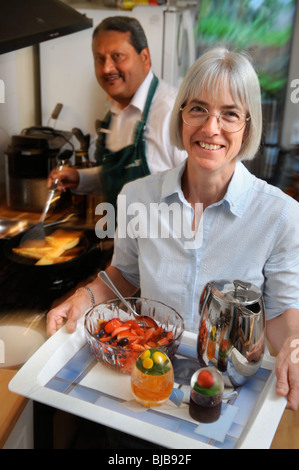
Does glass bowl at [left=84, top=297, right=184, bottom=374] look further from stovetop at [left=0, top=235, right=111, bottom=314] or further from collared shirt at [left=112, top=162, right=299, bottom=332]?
stovetop at [left=0, top=235, right=111, bottom=314]

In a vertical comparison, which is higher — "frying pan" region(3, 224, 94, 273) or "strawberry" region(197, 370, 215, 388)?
"strawberry" region(197, 370, 215, 388)

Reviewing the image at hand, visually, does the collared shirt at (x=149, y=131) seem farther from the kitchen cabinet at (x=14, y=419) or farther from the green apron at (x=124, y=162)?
the kitchen cabinet at (x=14, y=419)

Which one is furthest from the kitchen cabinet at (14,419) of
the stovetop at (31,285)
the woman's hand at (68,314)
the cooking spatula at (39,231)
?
the cooking spatula at (39,231)

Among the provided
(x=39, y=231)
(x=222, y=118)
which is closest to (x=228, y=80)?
(x=222, y=118)

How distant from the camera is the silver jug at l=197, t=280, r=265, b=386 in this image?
911mm

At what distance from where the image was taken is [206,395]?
2.81ft

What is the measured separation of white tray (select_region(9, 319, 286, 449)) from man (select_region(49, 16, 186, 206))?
3.63 feet

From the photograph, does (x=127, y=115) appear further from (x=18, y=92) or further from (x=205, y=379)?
(x=205, y=379)

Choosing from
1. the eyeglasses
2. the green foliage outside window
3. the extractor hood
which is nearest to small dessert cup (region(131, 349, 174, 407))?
the eyeglasses

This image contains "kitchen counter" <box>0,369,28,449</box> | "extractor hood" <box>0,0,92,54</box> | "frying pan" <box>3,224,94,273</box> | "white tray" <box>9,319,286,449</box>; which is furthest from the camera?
Answer: "frying pan" <box>3,224,94,273</box>

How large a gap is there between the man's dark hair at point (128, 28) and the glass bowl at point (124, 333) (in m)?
1.37

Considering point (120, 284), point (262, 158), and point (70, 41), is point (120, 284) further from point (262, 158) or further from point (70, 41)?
point (262, 158)

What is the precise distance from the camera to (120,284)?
4.63 feet
